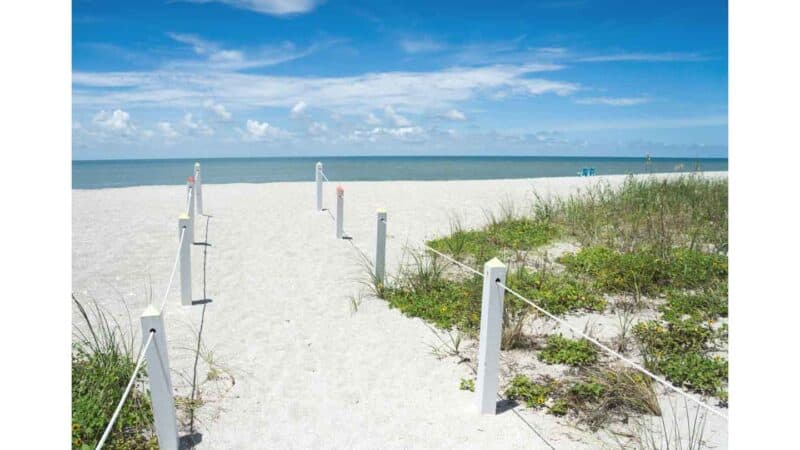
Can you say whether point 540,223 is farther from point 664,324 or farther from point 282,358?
point 282,358

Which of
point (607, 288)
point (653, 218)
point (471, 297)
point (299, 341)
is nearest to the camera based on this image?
point (299, 341)

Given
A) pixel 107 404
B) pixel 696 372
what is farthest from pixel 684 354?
pixel 107 404

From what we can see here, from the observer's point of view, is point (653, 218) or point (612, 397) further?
point (653, 218)

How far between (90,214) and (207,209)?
2781 millimetres

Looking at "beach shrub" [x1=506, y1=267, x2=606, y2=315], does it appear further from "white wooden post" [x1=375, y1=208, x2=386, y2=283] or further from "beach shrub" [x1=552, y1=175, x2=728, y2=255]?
"beach shrub" [x1=552, y1=175, x2=728, y2=255]

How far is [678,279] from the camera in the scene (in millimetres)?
7469

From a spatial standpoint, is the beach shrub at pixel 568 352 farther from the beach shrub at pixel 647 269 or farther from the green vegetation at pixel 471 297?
the beach shrub at pixel 647 269

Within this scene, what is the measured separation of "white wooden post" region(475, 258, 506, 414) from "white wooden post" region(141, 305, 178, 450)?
2265 mm

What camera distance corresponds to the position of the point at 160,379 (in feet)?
11.7

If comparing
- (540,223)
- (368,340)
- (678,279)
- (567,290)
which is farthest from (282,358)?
(540,223)

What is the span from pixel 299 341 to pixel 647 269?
4701mm

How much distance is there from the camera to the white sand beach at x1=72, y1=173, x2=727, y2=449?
421cm

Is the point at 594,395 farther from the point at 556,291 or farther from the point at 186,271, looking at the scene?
the point at 186,271

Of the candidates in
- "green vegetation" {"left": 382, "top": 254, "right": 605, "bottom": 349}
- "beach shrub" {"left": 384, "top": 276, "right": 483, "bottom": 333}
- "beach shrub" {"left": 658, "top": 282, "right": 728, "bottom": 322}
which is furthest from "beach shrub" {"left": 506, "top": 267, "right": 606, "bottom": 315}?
"beach shrub" {"left": 658, "top": 282, "right": 728, "bottom": 322}
